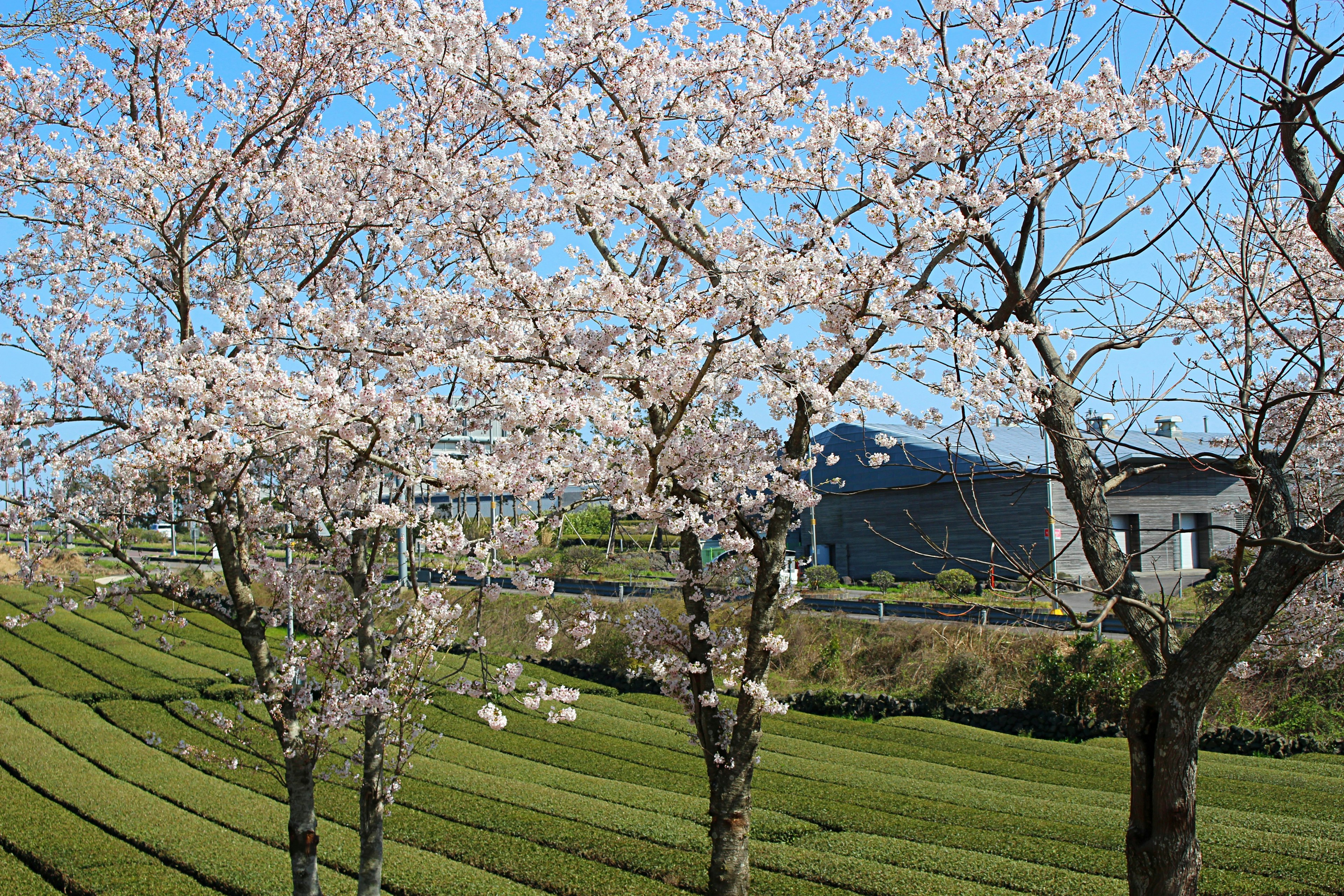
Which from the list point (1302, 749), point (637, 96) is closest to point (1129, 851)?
point (637, 96)

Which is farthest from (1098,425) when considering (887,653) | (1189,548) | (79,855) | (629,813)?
(1189,548)

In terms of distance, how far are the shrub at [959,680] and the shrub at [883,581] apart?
8095 mm

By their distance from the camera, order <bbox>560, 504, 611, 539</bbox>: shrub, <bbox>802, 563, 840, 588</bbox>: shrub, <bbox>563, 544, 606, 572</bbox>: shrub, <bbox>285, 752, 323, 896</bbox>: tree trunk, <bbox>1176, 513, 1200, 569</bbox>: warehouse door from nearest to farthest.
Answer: <bbox>285, 752, 323, 896</bbox>: tree trunk
<bbox>560, 504, 611, 539</bbox>: shrub
<bbox>802, 563, 840, 588</bbox>: shrub
<bbox>563, 544, 606, 572</bbox>: shrub
<bbox>1176, 513, 1200, 569</bbox>: warehouse door

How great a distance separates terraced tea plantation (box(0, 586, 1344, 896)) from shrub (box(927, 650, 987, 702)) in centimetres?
103

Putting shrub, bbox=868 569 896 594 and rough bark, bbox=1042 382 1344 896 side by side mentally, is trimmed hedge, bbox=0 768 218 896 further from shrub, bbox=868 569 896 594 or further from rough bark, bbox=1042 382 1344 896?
shrub, bbox=868 569 896 594

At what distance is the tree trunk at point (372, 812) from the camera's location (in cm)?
712

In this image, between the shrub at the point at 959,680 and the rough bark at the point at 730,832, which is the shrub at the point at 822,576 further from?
the rough bark at the point at 730,832

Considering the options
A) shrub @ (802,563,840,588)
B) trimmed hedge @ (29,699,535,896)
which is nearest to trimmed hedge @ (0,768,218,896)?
trimmed hedge @ (29,699,535,896)

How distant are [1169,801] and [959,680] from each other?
14.4 m

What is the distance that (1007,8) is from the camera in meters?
5.75

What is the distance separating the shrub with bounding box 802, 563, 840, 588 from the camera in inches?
1075

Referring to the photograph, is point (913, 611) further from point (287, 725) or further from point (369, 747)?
point (287, 725)

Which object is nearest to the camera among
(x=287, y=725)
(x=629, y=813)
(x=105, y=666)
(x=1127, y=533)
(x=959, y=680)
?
(x=287, y=725)

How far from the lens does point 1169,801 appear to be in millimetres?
4242
